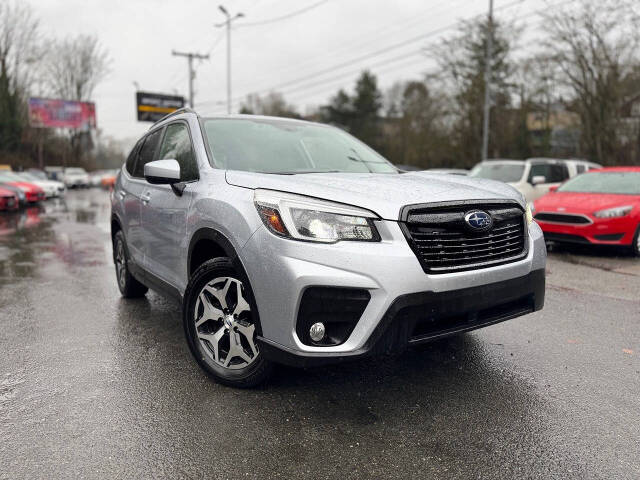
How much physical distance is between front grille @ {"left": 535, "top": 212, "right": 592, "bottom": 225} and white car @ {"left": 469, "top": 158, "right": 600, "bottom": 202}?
11.7 feet

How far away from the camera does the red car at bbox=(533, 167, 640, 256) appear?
8.12 meters

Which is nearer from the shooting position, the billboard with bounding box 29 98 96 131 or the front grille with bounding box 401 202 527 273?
the front grille with bounding box 401 202 527 273

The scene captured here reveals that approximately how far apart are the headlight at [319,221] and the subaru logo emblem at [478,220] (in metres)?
0.56

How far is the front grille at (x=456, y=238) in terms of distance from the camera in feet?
8.86

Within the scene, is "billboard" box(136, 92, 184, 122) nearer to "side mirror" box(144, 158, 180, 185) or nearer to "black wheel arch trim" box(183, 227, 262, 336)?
"side mirror" box(144, 158, 180, 185)

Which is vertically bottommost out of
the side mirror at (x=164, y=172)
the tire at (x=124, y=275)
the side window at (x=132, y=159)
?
the tire at (x=124, y=275)

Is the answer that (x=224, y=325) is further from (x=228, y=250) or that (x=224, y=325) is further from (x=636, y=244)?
(x=636, y=244)

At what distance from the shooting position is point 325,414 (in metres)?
2.84

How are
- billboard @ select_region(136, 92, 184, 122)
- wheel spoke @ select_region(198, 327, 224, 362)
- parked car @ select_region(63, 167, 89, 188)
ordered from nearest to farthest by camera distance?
wheel spoke @ select_region(198, 327, 224, 362) < parked car @ select_region(63, 167, 89, 188) < billboard @ select_region(136, 92, 184, 122)

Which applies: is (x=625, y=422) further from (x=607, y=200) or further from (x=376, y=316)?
(x=607, y=200)

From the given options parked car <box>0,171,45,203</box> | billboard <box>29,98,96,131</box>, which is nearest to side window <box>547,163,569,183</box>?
parked car <box>0,171,45,203</box>

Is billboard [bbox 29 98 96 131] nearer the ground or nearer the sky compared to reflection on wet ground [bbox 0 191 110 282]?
nearer the sky

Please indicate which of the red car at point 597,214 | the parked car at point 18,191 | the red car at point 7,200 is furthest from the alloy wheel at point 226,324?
the parked car at point 18,191

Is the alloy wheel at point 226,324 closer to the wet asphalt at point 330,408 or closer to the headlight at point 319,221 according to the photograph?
the wet asphalt at point 330,408
